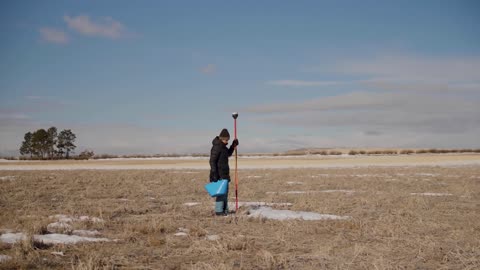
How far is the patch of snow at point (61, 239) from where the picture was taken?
9.12 meters

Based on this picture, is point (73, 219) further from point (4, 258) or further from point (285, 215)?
point (285, 215)

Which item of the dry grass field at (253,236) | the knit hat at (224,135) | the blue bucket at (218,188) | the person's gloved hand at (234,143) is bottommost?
the dry grass field at (253,236)

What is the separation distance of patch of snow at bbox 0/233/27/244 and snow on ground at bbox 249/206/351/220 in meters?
5.75

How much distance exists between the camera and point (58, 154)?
115 metres

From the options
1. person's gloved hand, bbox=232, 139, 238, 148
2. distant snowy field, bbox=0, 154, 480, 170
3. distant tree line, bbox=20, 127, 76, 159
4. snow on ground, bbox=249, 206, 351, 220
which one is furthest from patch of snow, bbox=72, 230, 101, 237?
distant tree line, bbox=20, 127, 76, 159

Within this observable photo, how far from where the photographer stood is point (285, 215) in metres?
13.0

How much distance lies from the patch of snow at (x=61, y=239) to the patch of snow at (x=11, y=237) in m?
0.27

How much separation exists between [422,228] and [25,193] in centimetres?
1554

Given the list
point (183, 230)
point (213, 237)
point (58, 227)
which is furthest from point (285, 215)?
point (58, 227)

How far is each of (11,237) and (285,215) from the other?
6753 mm

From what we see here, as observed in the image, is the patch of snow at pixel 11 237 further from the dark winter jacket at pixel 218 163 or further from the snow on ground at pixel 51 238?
the dark winter jacket at pixel 218 163

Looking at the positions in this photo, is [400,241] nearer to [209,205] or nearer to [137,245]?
[137,245]

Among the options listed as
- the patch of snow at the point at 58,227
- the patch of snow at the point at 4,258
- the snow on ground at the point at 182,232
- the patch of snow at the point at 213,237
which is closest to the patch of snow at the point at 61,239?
the patch of snow at the point at 58,227

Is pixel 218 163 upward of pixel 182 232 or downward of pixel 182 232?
upward
